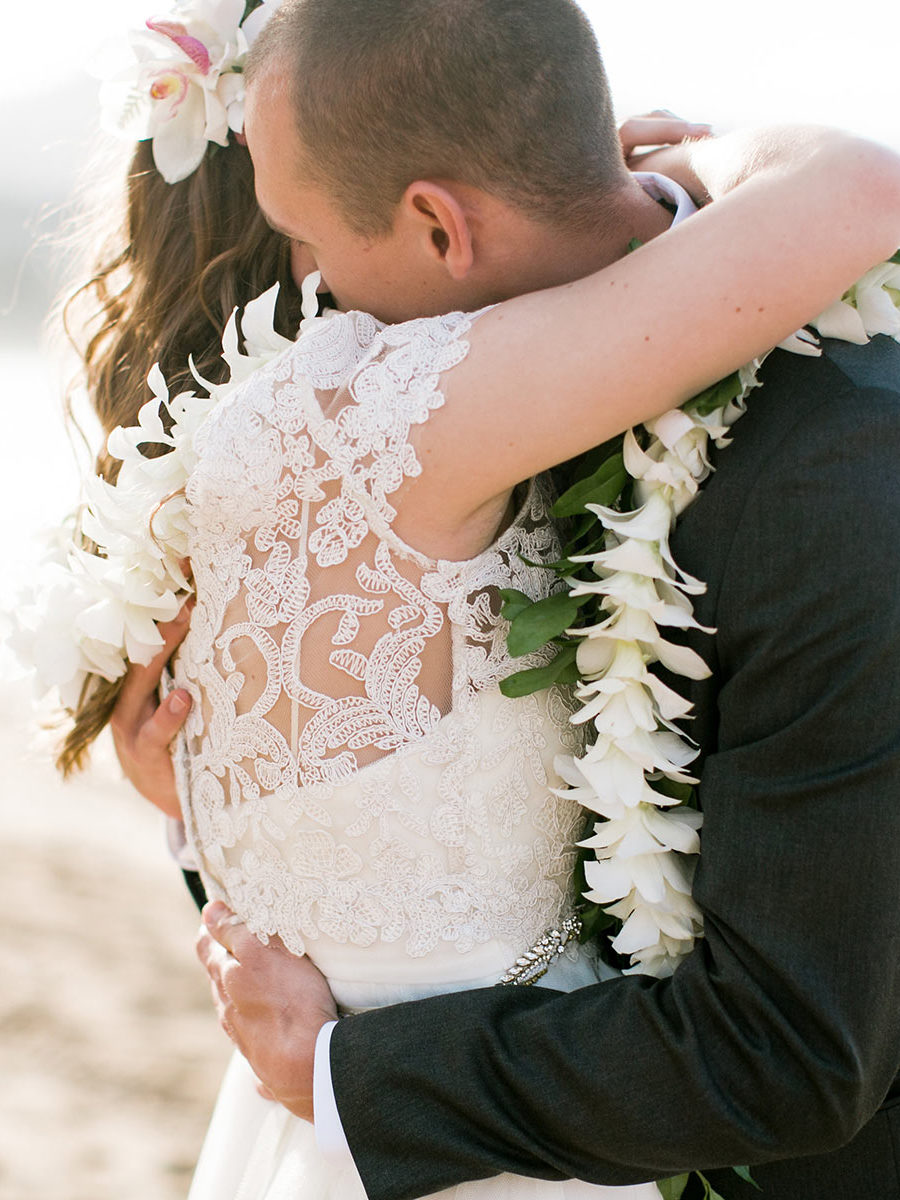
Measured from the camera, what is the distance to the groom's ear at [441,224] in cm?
178

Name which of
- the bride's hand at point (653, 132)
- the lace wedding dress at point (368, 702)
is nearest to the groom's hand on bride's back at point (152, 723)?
the lace wedding dress at point (368, 702)

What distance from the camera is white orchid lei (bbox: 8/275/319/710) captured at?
185cm

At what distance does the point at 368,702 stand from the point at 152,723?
0.57 m

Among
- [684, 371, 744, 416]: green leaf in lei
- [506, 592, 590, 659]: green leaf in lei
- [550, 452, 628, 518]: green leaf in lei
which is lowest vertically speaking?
[506, 592, 590, 659]: green leaf in lei

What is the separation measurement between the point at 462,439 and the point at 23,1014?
4.67 meters

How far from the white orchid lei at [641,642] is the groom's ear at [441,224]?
36 centimetres

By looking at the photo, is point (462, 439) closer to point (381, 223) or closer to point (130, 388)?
point (381, 223)

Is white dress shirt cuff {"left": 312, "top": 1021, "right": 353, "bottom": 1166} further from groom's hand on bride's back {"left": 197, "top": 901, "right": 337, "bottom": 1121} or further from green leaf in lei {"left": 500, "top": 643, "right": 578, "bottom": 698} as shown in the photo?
green leaf in lei {"left": 500, "top": 643, "right": 578, "bottom": 698}

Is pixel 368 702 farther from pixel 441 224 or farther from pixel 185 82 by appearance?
pixel 185 82

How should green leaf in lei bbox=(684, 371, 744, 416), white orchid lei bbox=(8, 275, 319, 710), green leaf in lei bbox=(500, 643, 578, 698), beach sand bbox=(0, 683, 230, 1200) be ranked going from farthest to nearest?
beach sand bbox=(0, 683, 230, 1200) < white orchid lei bbox=(8, 275, 319, 710) < green leaf in lei bbox=(500, 643, 578, 698) < green leaf in lei bbox=(684, 371, 744, 416)

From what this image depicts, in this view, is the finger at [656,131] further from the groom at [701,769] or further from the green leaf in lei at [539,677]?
the green leaf in lei at [539,677]

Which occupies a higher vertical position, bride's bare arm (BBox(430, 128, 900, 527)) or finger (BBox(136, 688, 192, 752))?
bride's bare arm (BBox(430, 128, 900, 527))

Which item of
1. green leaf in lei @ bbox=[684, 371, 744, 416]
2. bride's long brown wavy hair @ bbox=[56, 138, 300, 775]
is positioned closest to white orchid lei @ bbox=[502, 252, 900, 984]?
green leaf in lei @ bbox=[684, 371, 744, 416]

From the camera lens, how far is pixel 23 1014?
5352 mm
